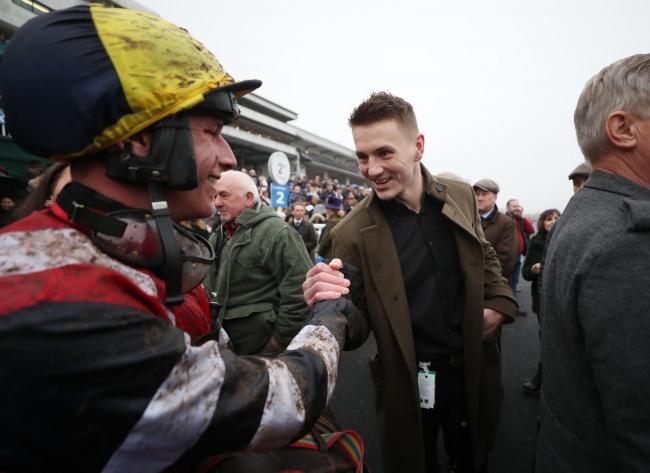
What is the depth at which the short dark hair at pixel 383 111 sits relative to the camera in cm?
200

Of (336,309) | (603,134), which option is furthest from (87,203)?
(603,134)

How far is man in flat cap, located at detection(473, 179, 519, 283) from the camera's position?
4691mm

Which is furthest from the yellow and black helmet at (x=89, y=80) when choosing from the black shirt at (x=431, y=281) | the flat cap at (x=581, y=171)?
the flat cap at (x=581, y=171)

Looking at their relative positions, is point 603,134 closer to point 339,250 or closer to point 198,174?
point 339,250

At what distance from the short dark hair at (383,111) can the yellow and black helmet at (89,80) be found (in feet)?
4.30

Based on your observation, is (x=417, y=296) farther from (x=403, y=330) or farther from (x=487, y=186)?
(x=487, y=186)

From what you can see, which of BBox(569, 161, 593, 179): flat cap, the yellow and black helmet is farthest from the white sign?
the yellow and black helmet

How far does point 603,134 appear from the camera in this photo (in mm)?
1243

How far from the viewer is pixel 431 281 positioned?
2.02m

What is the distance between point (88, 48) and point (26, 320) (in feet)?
2.31

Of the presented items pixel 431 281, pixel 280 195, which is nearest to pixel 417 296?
pixel 431 281

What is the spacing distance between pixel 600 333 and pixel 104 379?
1393 mm

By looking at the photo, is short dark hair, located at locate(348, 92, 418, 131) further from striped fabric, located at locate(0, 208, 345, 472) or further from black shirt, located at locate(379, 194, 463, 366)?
striped fabric, located at locate(0, 208, 345, 472)

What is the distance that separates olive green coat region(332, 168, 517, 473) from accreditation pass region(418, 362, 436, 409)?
104 millimetres
